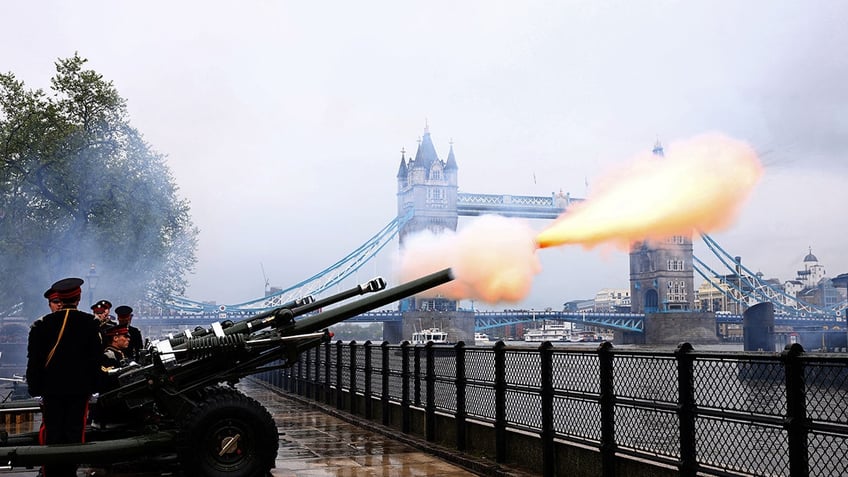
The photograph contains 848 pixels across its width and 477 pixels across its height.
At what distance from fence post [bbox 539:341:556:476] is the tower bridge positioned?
30687mm

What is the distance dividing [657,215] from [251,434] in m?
5.90

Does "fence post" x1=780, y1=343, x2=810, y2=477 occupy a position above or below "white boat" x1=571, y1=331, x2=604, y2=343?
above

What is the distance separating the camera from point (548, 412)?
988cm

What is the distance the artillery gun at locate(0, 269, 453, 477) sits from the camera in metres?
9.01

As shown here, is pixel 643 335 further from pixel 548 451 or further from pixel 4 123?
pixel 548 451

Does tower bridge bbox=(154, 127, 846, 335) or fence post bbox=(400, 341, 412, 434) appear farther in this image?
tower bridge bbox=(154, 127, 846, 335)

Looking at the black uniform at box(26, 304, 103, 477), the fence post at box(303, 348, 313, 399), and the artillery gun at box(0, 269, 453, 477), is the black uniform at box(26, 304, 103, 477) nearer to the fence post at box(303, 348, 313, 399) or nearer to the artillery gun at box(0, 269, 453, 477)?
the artillery gun at box(0, 269, 453, 477)

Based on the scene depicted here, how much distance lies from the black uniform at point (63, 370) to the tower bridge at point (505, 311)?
1302 inches

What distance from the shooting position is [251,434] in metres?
9.31

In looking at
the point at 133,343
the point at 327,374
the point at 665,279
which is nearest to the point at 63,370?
the point at 133,343

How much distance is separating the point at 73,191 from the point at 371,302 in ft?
96.9

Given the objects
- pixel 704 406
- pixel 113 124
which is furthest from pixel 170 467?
pixel 113 124

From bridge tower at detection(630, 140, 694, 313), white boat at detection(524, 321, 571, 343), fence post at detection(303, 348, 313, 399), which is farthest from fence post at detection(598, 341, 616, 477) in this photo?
white boat at detection(524, 321, 571, 343)

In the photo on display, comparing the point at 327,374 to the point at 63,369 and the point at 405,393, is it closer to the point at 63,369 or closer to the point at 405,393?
the point at 405,393
